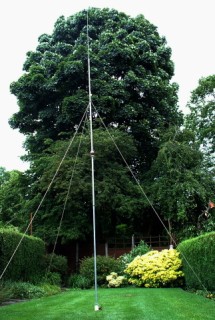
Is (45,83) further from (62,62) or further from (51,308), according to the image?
(51,308)

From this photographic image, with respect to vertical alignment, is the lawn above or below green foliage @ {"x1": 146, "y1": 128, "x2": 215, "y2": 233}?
below

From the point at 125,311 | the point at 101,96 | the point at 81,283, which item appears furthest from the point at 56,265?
the point at 125,311

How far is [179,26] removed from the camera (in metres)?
13.1

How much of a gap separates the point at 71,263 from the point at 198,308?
14182 millimetres

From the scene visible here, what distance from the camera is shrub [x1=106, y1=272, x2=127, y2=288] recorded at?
1486 centimetres

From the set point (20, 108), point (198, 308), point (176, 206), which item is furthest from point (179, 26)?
point (20, 108)

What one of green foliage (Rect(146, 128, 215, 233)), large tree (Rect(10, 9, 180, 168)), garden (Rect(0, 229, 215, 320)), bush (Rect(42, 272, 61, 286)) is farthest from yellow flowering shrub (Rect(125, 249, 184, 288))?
large tree (Rect(10, 9, 180, 168))

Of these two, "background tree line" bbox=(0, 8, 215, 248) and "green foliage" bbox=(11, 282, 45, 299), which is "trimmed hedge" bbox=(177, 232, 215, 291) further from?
"background tree line" bbox=(0, 8, 215, 248)

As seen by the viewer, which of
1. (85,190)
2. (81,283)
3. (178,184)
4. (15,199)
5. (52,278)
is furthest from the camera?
(15,199)

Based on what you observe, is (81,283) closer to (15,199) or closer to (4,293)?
(4,293)

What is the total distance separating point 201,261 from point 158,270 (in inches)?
145

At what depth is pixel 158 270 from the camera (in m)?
13.6

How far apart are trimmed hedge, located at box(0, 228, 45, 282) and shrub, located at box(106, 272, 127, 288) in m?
2.55

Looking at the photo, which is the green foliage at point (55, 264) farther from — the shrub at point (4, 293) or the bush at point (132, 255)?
the shrub at point (4, 293)
